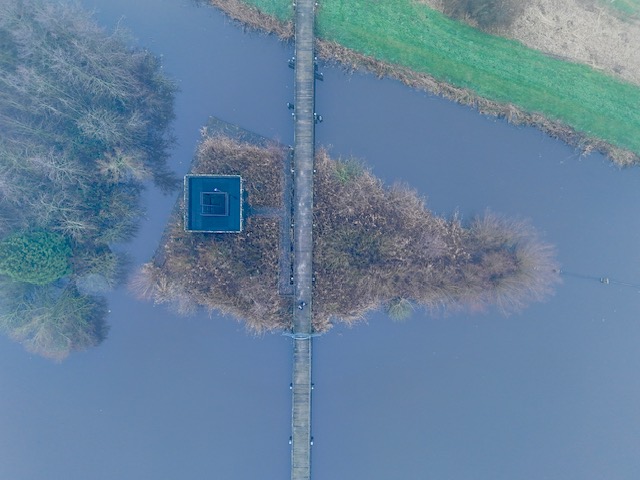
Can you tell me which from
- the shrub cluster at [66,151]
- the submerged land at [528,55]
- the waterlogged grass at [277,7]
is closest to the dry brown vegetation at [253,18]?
the submerged land at [528,55]

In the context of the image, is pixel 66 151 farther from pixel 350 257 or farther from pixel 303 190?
pixel 350 257

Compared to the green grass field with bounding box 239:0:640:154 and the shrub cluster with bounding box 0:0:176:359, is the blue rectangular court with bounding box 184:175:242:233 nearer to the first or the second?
the shrub cluster with bounding box 0:0:176:359

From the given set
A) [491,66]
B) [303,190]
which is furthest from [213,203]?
[491,66]

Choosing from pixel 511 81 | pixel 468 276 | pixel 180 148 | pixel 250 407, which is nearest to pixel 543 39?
pixel 511 81

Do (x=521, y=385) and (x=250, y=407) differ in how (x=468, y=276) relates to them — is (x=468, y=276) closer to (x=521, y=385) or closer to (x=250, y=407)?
(x=521, y=385)

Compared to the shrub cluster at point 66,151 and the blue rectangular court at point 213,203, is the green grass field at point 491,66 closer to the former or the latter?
the shrub cluster at point 66,151
